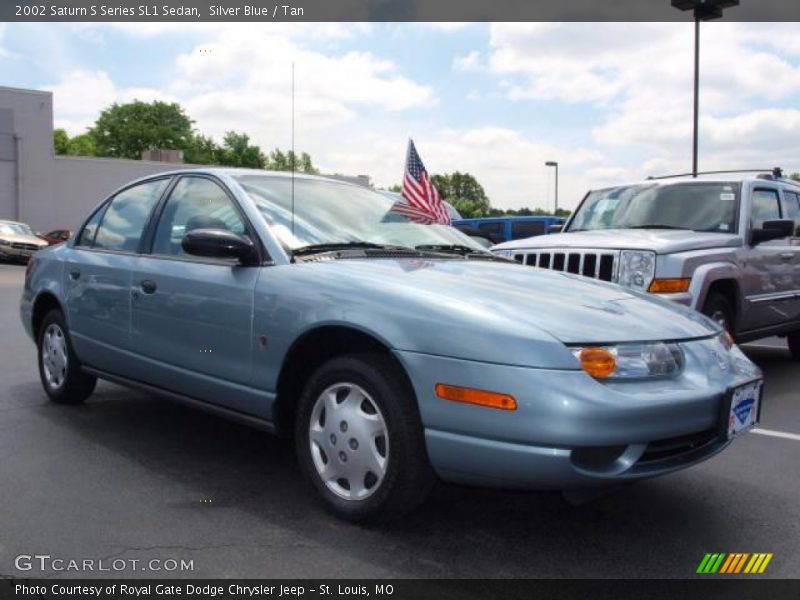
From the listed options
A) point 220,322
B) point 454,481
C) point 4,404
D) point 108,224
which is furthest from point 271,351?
point 4,404

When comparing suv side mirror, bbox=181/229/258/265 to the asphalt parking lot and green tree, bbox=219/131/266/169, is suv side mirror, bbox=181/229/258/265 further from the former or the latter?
green tree, bbox=219/131/266/169

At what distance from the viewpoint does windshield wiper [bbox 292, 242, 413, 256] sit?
3.78 m

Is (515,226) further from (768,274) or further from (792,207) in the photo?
(768,274)

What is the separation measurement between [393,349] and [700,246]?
418cm

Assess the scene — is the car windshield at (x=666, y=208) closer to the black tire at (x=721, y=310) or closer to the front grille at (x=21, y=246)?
the black tire at (x=721, y=310)

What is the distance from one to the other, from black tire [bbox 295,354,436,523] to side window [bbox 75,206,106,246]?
265 cm

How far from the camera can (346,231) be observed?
407 centimetres

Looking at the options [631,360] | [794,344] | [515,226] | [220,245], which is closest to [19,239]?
[515,226]

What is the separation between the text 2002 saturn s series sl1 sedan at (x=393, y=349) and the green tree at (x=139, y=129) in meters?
75.3

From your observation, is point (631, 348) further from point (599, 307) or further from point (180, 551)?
point (180, 551)

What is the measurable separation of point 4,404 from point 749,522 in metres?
4.73

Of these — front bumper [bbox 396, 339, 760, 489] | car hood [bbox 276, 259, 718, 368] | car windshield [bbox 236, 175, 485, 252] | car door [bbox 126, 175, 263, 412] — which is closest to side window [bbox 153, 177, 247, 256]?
→ car door [bbox 126, 175, 263, 412]

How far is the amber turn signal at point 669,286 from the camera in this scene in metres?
6.04

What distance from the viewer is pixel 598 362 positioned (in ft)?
9.53
